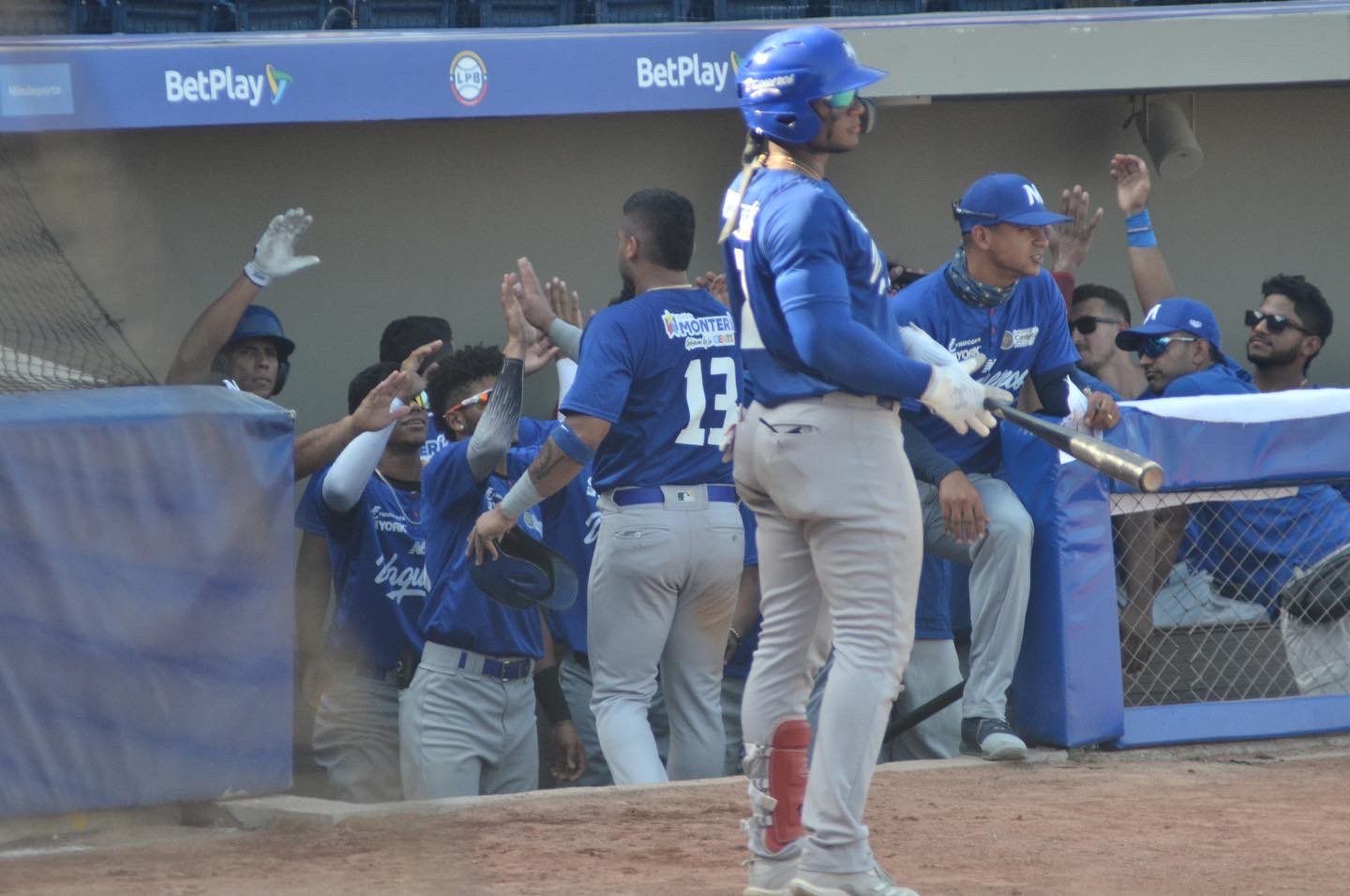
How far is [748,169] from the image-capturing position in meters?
3.74

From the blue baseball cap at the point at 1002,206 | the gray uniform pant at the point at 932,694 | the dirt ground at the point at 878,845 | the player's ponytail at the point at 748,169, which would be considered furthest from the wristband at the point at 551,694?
the player's ponytail at the point at 748,169

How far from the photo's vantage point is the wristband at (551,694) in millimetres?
5750

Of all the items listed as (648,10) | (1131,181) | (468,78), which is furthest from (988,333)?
(648,10)

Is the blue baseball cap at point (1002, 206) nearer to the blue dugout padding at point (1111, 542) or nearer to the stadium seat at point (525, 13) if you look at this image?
the blue dugout padding at point (1111, 542)

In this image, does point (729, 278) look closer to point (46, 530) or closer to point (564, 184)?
point (46, 530)

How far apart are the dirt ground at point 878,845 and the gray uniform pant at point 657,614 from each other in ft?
1.06

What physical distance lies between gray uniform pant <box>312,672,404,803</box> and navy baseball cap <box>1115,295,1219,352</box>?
123 inches

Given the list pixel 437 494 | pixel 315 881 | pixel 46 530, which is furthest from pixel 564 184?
pixel 315 881

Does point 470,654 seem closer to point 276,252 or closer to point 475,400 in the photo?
point 475,400

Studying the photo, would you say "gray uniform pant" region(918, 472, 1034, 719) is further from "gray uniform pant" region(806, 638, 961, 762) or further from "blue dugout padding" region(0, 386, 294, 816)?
"blue dugout padding" region(0, 386, 294, 816)

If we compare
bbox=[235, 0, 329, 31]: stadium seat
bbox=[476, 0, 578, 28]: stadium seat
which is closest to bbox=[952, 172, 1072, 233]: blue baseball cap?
bbox=[476, 0, 578, 28]: stadium seat

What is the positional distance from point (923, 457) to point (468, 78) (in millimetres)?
3002

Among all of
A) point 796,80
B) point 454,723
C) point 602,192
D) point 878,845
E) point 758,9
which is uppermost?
point 758,9

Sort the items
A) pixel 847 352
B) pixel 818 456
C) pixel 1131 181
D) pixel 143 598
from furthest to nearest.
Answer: pixel 1131 181 → pixel 143 598 → pixel 818 456 → pixel 847 352
